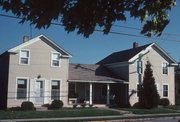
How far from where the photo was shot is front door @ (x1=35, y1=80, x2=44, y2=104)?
88.0ft

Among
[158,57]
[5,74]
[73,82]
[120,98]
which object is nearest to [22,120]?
[5,74]

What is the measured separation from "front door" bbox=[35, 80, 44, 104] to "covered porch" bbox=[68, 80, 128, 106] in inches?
140

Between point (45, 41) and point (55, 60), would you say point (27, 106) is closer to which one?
point (55, 60)

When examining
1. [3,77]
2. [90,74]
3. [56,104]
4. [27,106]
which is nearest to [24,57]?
[3,77]

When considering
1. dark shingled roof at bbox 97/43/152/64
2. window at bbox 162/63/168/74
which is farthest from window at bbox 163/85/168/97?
dark shingled roof at bbox 97/43/152/64

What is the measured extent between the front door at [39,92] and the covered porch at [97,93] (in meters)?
3.55

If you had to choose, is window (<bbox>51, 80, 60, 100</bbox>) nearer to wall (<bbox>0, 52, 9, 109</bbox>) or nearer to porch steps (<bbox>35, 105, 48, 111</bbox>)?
porch steps (<bbox>35, 105, 48, 111</bbox>)

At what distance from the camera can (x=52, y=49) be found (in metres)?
28.1

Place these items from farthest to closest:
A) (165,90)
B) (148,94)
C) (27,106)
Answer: (165,90)
(148,94)
(27,106)

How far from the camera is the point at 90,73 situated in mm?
32438

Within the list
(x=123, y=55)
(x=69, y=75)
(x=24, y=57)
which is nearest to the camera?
(x=24, y=57)

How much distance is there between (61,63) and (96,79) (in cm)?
479

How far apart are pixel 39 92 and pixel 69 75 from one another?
4.26 metres

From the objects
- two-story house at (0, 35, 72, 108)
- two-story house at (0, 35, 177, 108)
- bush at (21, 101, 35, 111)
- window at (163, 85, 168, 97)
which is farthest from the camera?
window at (163, 85, 168, 97)
